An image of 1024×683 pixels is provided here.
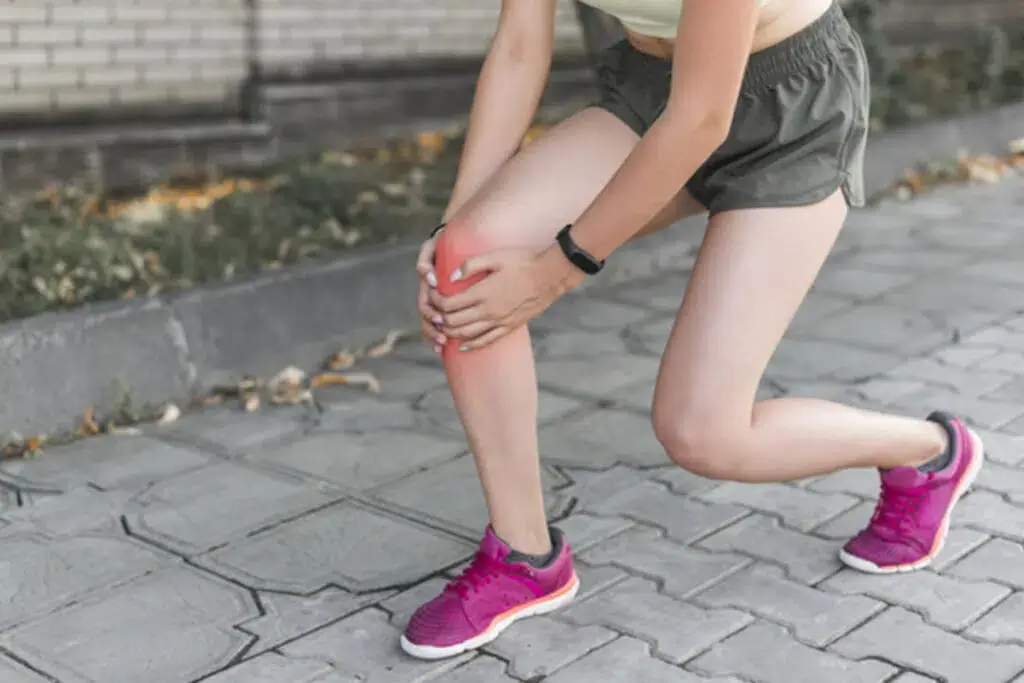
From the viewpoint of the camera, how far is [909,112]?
7.89 m

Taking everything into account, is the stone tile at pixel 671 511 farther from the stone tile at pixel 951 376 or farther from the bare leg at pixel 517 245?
the stone tile at pixel 951 376

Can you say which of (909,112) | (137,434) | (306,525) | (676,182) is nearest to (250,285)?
(137,434)

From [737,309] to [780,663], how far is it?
2.18 feet

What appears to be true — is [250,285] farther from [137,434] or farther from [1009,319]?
[1009,319]

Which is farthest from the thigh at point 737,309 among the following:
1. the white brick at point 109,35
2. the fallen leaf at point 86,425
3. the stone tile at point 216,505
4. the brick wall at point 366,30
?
the brick wall at point 366,30

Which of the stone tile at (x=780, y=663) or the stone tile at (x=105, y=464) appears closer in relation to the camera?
the stone tile at (x=780, y=663)

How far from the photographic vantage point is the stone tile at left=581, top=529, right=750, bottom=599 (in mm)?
2949

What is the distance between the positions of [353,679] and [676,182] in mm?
1092

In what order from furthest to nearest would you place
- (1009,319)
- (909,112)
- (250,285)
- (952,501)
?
(909,112), (1009,319), (250,285), (952,501)

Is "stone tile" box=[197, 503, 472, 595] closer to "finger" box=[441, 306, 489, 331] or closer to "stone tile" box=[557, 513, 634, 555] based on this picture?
"stone tile" box=[557, 513, 634, 555]

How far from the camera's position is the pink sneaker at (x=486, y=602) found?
266 centimetres

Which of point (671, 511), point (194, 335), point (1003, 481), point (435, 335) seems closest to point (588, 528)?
point (671, 511)

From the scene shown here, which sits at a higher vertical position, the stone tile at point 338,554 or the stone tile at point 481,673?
the stone tile at point 481,673

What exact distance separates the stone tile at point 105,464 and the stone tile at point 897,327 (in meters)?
2.22
